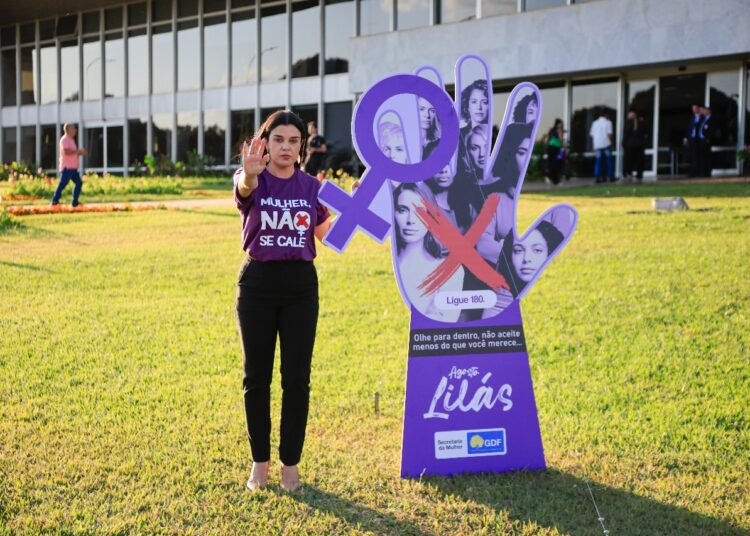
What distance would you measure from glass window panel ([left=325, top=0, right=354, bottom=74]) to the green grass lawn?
21.5 meters

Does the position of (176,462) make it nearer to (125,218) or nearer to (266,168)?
(266,168)

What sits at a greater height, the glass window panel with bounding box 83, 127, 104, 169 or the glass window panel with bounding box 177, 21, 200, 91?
the glass window panel with bounding box 177, 21, 200, 91

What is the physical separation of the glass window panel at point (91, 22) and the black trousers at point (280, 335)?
122 feet

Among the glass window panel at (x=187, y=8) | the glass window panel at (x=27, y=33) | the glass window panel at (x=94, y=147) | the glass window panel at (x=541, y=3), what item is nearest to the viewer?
the glass window panel at (x=541, y=3)

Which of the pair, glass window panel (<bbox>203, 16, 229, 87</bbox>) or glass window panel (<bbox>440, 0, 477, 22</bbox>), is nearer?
glass window panel (<bbox>440, 0, 477, 22</bbox>)

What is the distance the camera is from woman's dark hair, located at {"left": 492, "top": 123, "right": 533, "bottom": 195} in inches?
166

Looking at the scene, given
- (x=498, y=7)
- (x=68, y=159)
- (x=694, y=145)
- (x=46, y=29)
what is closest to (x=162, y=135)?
(x=46, y=29)

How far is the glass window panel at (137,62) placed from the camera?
36438 mm

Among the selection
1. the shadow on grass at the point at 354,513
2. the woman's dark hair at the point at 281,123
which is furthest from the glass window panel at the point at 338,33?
the shadow on grass at the point at 354,513

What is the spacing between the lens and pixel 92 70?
38406 mm

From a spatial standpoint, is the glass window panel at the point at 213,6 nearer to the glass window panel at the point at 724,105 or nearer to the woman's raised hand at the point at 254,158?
the glass window panel at the point at 724,105

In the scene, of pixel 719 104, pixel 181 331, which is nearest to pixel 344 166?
pixel 719 104

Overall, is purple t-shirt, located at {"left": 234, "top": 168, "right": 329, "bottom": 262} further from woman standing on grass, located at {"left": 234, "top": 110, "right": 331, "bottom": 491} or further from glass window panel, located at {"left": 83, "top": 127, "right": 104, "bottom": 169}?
glass window panel, located at {"left": 83, "top": 127, "right": 104, "bottom": 169}

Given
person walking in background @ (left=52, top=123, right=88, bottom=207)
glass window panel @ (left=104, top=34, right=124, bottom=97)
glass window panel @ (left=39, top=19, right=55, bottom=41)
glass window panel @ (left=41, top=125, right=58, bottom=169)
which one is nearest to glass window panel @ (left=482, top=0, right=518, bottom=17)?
person walking in background @ (left=52, top=123, right=88, bottom=207)
